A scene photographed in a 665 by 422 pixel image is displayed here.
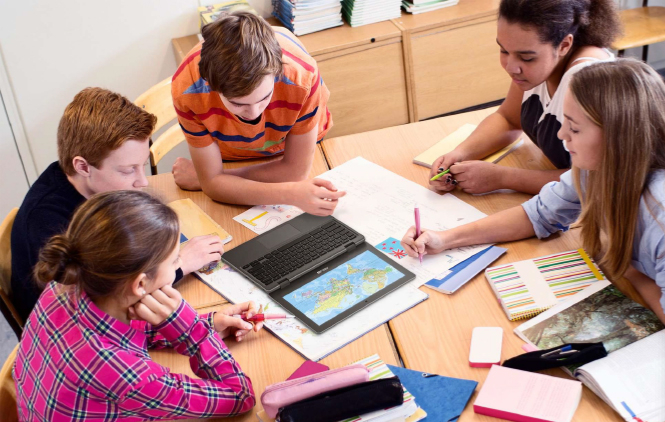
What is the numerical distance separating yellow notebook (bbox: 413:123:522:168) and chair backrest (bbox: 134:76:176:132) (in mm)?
862

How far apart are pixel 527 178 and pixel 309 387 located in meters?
0.85

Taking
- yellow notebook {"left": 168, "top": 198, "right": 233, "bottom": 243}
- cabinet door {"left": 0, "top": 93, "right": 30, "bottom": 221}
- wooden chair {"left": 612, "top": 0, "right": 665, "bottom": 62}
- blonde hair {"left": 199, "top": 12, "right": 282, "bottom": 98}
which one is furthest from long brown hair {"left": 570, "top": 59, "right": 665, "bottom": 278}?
cabinet door {"left": 0, "top": 93, "right": 30, "bottom": 221}

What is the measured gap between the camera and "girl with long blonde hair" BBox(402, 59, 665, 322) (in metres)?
1.19

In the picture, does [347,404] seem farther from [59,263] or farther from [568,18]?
[568,18]

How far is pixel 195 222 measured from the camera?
5.48ft

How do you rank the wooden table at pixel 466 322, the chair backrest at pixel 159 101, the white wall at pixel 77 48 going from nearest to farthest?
the wooden table at pixel 466 322 → the chair backrest at pixel 159 101 → the white wall at pixel 77 48

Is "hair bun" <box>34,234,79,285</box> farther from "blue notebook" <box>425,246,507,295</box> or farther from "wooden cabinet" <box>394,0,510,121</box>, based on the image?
"wooden cabinet" <box>394,0,510,121</box>

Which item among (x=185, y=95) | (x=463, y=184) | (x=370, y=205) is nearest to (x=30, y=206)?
(x=185, y=95)

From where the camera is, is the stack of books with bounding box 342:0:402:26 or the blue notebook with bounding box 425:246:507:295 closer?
the blue notebook with bounding box 425:246:507:295

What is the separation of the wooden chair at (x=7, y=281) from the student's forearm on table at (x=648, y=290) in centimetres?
136

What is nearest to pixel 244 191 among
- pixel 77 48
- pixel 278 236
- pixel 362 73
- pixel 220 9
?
pixel 278 236

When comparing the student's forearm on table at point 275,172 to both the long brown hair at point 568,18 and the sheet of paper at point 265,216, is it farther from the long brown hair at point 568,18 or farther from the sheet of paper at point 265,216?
the long brown hair at point 568,18

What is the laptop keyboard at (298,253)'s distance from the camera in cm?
143

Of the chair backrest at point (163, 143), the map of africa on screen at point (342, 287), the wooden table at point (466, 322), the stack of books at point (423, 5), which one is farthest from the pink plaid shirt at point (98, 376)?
the stack of books at point (423, 5)
